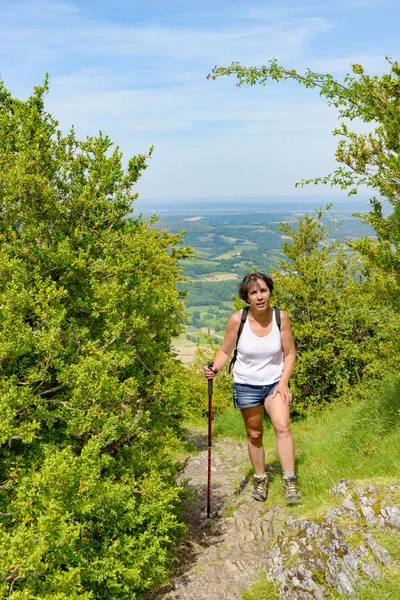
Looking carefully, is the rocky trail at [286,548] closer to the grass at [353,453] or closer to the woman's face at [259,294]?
the grass at [353,453]

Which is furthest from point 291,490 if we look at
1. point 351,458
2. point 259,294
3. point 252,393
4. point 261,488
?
point 259,294

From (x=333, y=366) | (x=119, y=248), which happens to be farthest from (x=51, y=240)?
(x=333, y=366)

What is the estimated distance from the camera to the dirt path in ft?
17.0

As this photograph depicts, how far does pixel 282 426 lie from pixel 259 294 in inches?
68.5

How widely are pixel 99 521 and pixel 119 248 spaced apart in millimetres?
3245

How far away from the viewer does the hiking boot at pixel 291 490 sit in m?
6.11

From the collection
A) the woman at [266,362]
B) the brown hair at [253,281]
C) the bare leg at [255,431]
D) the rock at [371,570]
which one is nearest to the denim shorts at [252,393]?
the woman at [266,362]

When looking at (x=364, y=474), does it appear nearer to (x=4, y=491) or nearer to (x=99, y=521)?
(x=99, y=521)

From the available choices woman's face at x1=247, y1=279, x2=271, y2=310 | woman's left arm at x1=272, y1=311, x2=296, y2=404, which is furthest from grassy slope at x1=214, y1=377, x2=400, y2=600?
woman's face at x1=247, y1=279, x2=271, y2=310

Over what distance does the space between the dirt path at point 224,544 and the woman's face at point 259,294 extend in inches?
104

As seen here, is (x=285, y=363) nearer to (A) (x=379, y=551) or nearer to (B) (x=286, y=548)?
(B) (x=286, y=548)

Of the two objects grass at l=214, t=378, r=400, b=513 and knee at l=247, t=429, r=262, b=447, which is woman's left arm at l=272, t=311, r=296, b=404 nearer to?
knee at l=247, t=429, r=262, b=447

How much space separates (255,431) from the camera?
6625 millimetres

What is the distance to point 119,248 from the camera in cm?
621
